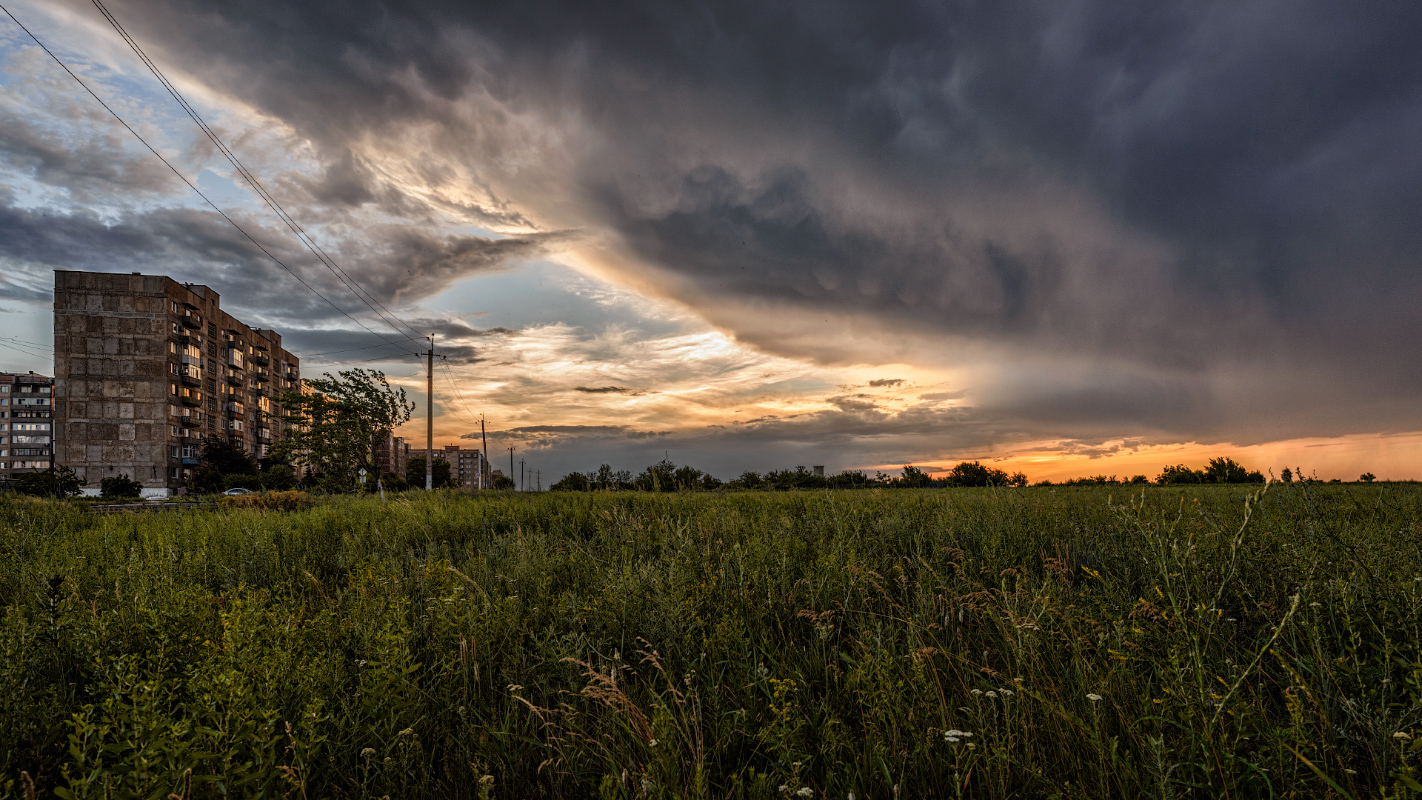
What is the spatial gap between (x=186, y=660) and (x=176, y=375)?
101118 millimetres

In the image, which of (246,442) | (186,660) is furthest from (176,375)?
(186,660)

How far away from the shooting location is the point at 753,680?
109 inches

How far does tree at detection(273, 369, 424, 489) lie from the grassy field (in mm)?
29503

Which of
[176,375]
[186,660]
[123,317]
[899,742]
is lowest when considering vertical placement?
[899,742]

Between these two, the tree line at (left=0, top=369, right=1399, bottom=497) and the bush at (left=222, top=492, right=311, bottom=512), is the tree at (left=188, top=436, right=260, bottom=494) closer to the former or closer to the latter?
the tree line at (left=0, top=369, right=1399, bottom=497)

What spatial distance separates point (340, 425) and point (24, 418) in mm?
165194

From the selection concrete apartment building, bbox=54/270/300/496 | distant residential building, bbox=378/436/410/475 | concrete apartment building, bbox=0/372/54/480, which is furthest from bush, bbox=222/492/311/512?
concrete apartment building, bbox=0/372/54/480

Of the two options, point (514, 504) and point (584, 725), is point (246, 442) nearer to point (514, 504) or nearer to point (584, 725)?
point (514, 504)

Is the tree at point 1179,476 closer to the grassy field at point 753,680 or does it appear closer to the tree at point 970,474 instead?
the tree at point 970,474

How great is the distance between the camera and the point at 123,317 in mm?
73688

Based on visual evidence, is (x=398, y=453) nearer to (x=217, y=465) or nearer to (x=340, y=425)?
(x=217, y=465)

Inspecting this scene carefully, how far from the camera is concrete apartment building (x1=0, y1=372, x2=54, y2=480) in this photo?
12838cm

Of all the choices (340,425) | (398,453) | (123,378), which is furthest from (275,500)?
(398,453)

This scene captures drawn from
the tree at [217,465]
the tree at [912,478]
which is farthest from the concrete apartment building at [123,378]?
the tree at [912,478]
